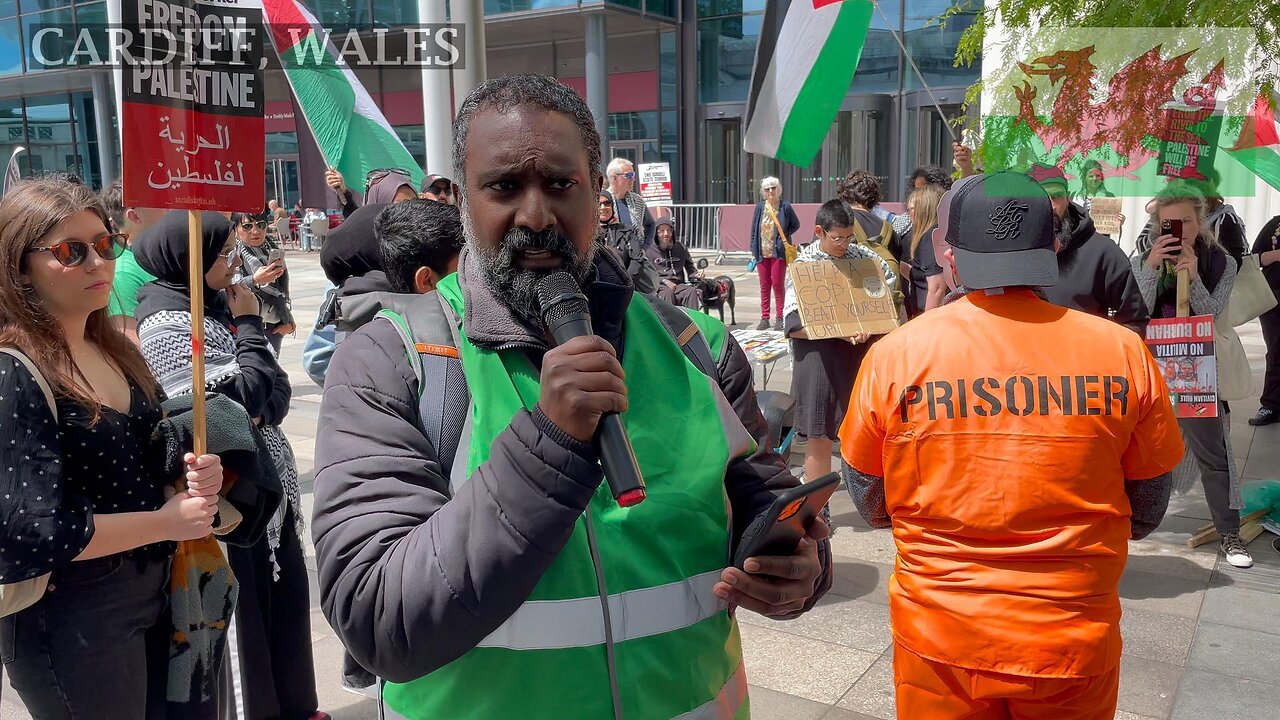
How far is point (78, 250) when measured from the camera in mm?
2516

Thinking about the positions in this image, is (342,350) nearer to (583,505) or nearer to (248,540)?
(583,505)

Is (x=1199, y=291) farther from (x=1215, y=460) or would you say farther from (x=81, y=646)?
A: (x=81, y=646)

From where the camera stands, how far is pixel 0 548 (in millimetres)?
2145

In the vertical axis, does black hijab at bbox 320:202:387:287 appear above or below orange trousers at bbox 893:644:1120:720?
above

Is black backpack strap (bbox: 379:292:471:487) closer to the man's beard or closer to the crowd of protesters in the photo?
the crowd of protesters

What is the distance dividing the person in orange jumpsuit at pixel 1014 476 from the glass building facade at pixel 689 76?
18.5 metres

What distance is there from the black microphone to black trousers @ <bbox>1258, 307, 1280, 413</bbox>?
27.9ft

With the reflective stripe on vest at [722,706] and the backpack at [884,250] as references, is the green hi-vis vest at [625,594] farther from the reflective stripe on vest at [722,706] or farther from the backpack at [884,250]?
the backpack at [884,250]

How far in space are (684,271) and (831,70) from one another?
18.4ft

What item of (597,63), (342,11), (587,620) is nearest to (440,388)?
(587,620)

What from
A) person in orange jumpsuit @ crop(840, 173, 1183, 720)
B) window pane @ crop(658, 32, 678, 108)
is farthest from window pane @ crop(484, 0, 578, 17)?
person in orange jumpsuit @ crop(840, 173, 1183, 720)

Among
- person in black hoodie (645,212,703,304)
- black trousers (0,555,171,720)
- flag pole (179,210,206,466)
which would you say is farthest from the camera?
person in black hoodie (645,212,703,304)

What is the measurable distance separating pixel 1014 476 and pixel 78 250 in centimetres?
248

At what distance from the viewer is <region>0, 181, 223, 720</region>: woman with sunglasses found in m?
2.21
